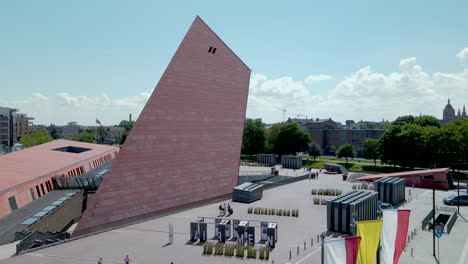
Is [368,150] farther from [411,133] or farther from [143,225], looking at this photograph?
[143,225]

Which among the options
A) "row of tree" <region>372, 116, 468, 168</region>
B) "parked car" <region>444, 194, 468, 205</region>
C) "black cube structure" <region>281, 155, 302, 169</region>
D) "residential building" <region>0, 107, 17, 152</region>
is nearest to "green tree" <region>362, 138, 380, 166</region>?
"row of tree" <region>372, 116, 468, 168</region>

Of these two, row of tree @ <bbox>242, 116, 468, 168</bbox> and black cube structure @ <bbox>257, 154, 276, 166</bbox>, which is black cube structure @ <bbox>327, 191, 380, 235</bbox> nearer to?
black cube structure @ <bbox>257, 154, 276, 166</bbox>

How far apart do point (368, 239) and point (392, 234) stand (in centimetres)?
153

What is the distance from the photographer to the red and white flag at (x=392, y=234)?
37.8ft

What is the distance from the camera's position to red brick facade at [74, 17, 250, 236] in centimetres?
2150

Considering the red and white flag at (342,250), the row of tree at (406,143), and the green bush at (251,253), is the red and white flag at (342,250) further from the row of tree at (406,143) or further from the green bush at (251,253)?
the row of tree at (406,143)

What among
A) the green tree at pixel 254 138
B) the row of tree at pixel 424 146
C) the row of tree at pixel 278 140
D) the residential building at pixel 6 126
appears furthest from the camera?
the residential building at pixel 6 126

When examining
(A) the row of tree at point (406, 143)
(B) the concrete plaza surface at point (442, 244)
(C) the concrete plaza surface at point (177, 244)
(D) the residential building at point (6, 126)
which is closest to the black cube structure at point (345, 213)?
(C) the concrete plaza surface at point (177, 244)

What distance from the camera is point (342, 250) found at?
1004cm

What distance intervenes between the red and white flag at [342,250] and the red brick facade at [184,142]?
1467 cm

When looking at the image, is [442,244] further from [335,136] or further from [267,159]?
[335,136]

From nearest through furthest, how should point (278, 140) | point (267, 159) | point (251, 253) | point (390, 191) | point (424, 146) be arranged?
1. point (251, 253)
2. point (390, 191)
3. point (424, 146)
4. point (267, 159)
5. point (278, 140)

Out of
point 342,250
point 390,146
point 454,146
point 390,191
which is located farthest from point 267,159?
point 342,250

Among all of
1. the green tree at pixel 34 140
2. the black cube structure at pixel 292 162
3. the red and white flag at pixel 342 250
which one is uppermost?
the green tree at pixel 34 140
